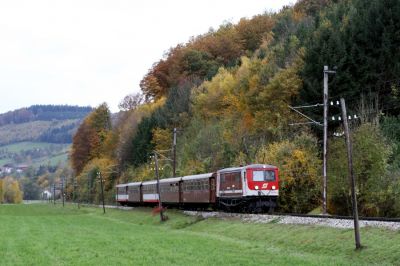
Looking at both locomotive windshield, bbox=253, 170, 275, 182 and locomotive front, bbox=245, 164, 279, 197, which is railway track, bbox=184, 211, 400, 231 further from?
locomotive windshield, bbox=253, 170, 275, 182

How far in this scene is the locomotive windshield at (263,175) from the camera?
45.4 meters

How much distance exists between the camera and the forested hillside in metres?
42.4

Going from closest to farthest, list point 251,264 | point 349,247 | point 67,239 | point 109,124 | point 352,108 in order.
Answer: point 251,264 < point 349,247 < point 67,239 < point 352,108 < point 109,124

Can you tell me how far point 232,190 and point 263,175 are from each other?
2.76 meters

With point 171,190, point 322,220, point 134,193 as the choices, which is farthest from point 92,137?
point 322,220

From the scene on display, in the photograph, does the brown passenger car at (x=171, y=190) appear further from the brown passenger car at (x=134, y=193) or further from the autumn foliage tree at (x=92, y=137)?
the autumn foliage tree at (x=92, y=137)

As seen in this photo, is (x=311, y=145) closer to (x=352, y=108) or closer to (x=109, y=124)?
(x=352, y=108)

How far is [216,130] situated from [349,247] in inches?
2056

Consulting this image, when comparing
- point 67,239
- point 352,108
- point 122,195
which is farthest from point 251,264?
point 122,195

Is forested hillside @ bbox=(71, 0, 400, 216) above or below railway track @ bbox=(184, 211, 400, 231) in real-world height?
above

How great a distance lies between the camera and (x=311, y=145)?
5266 centimetres

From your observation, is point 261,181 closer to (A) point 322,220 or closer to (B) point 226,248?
(A) point 322,220

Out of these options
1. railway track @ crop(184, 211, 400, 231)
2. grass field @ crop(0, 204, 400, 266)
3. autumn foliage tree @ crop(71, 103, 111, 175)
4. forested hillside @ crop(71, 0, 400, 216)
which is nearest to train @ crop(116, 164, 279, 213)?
railway track @ crop(184, 211, 400, 231)

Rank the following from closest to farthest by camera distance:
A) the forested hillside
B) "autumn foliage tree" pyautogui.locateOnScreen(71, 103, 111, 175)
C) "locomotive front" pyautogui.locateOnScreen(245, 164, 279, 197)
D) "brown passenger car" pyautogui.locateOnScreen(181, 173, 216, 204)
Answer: the forested hillside, "locomotive front" pyautogui.locateOnScreen(245, 164, 279, 197), "brown passenger car" pyautogui.locateOnScreen(181, 173, 216, 204), "autumn foliage tree" pyautogui.locateOnScreen(71, 103, 111, 175)
